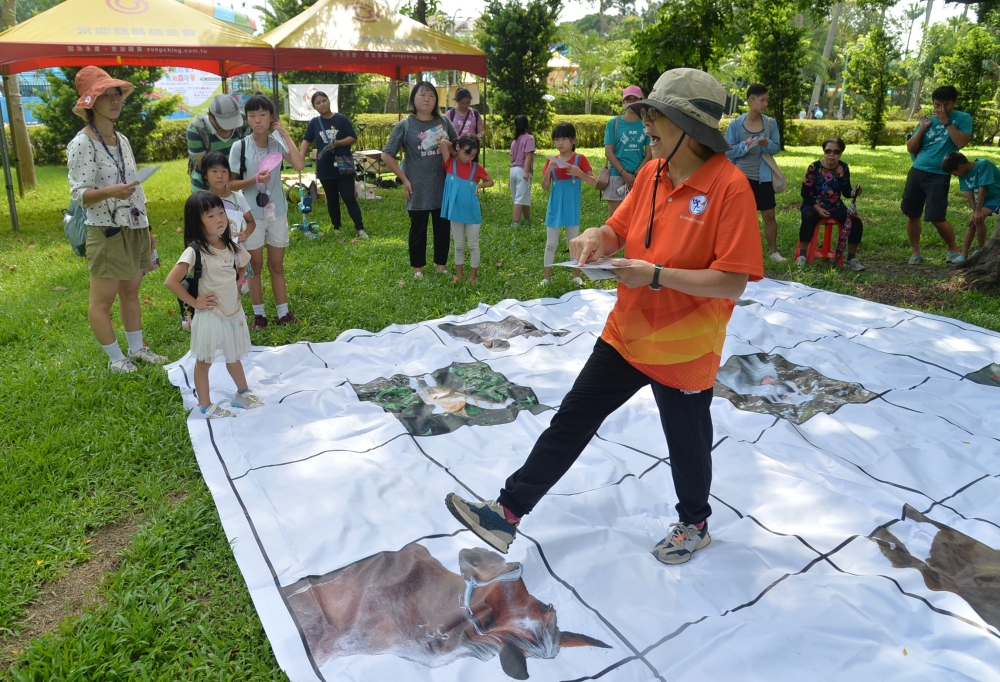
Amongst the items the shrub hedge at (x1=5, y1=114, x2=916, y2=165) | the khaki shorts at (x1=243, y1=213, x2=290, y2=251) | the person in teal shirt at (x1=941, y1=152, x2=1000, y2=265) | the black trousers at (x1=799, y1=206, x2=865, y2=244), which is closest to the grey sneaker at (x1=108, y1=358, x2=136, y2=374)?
the khaki shorts at (x1=243, y1=213, x2=290, y2=251)

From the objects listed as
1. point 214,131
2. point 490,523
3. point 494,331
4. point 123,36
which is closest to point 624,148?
point 494,331

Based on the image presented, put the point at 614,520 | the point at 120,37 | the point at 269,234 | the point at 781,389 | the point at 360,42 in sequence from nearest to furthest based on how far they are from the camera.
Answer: the point at 614,520 < the point at 781,389 < the point at 269,234 < the point at 120,37 < the point at 360,42

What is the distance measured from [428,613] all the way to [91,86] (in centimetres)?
352

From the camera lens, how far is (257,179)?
15.3ft

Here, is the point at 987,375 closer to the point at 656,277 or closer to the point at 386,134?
the point at 656,277

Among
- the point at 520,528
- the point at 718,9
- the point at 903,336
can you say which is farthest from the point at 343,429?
the point at 718,9

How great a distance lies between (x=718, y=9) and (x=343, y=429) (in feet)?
29.4

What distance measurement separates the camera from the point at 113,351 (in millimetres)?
4344

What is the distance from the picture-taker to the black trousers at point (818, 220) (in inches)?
273

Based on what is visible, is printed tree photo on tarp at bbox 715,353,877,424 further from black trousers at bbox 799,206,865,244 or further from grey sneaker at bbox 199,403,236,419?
black trousers at bbox 799,206,865,244

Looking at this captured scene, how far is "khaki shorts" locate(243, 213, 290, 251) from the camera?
4832 mm

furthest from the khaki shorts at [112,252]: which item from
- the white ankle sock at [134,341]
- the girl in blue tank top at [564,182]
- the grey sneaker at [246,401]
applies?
the girl in blue tank top at [564,182]

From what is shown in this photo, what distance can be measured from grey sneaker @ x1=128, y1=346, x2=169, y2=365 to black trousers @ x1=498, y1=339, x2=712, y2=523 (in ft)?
9.97

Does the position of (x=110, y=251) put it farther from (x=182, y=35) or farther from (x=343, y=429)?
(x=182, y=35)
